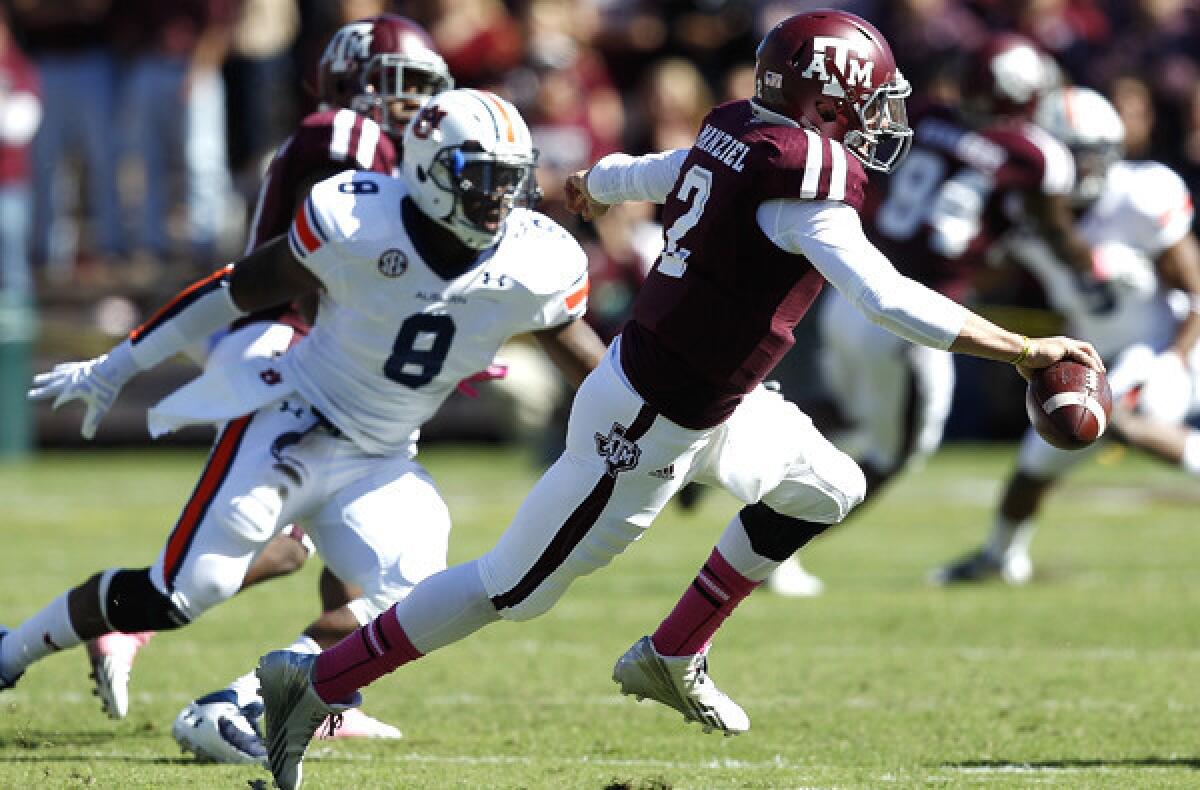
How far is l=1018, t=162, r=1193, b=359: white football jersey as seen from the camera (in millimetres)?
8133

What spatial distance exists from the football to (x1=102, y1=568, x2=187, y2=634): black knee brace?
6.58 feet

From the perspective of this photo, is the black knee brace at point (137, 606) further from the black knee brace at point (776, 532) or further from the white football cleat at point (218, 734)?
the black knee brace at point (776, 532)

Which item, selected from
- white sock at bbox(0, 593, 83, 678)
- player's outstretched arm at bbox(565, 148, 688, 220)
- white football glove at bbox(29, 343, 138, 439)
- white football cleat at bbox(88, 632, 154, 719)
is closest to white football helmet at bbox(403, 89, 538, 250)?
player's outstretched arm at bbox(565, 148, 688, 220)

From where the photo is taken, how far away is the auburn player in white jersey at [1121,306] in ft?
26.1

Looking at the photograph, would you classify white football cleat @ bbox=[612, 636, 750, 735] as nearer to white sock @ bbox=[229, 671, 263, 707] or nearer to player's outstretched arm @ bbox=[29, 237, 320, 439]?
white sock @ bbox=[229, 671, 263, 707]

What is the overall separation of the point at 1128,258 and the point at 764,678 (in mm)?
3127

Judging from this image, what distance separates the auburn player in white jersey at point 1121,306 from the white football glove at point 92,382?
13.0ft

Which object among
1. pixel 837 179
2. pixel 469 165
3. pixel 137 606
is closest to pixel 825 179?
pixel 837 179

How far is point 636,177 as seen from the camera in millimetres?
4750

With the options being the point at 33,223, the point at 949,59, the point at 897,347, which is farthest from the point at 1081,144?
the point at 33,223

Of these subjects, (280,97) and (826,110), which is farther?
(280,97)

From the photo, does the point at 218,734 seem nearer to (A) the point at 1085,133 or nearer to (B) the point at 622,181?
(B) the point at 622,181

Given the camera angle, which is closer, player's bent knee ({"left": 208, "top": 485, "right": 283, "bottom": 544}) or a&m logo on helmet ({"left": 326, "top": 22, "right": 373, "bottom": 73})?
player's bent knee ({"left": 208, "top": 485, "right": 283, "bottom": 544})

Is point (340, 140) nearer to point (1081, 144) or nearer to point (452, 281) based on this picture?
point (452, 281)
